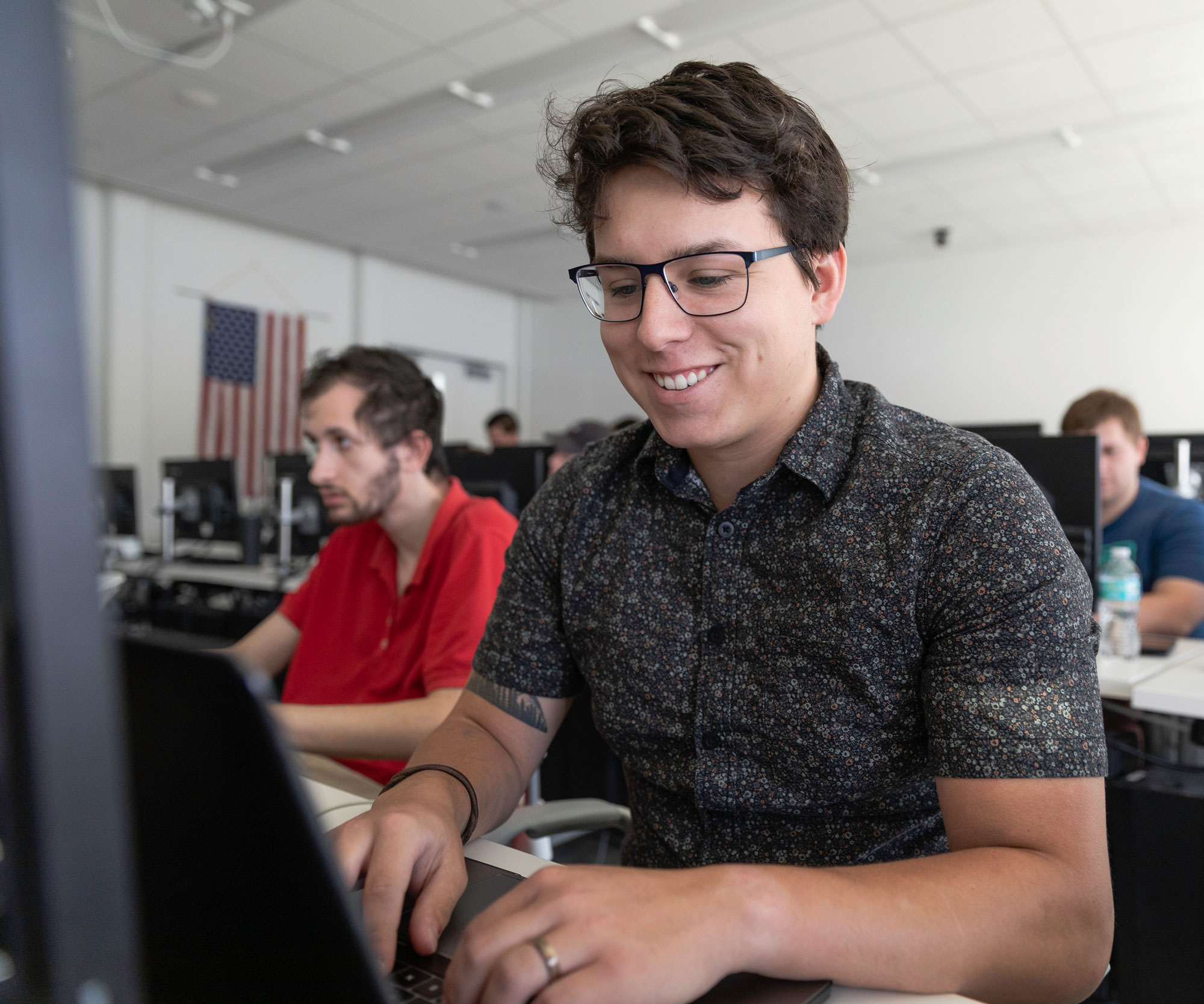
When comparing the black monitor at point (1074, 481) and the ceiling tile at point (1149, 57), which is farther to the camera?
the ceiling tile at point (1149, 57)

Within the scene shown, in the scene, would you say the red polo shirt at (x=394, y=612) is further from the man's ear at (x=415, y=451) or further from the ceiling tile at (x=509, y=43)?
the ceiling tile at (x=509, y=43)

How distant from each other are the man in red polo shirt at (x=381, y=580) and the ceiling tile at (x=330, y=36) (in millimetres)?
2702

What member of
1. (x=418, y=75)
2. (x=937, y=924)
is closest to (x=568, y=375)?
(x=418, y=75)

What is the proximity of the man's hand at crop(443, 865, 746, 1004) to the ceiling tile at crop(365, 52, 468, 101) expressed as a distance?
4.41m

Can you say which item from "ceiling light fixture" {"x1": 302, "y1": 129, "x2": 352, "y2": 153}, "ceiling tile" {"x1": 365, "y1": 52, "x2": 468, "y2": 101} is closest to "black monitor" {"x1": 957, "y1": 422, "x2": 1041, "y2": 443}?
"ceiling tile" {"x1": 365, "y1": 52, "x2": 468, "y2": 101}

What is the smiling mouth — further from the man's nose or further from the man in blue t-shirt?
the man in blue t-shirt

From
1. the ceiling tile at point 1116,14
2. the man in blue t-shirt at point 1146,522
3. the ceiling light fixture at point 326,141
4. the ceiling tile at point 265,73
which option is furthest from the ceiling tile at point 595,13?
the man in blue t-shirt at point 1146,522

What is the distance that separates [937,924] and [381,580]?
1293mm

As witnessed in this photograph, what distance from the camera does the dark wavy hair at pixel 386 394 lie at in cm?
185

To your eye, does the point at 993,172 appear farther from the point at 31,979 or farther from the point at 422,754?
the point at 31,979

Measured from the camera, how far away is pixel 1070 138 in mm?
4918

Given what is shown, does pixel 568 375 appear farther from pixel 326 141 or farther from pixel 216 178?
pixel 326 141

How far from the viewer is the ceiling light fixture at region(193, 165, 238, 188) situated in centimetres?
591

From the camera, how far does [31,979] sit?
0.73 ft
